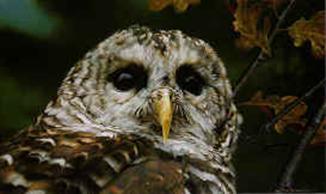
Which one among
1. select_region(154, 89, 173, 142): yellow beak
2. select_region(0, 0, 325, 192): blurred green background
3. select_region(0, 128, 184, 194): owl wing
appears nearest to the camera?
select_region(0, 128, 184, 194): owl wing

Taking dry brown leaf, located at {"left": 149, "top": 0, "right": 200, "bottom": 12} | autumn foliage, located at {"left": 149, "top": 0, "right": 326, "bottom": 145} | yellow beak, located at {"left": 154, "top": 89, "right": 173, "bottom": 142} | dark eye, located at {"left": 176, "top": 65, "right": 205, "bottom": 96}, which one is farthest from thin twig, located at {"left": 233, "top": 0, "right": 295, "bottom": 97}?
yellow beak, located at {"left": 154, "top": 89, "right": 173, "bottom": 142}

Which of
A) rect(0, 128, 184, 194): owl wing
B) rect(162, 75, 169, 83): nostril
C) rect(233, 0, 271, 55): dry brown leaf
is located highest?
rect(233, 0, 271, 55): dry brown leaf

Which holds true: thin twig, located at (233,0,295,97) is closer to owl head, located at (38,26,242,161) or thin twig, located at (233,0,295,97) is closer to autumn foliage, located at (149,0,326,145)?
Result: autumn foliage, located at (149,0,326,145)

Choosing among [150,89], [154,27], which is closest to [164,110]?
[150,89]

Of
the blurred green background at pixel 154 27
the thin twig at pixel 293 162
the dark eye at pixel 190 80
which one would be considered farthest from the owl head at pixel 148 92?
the thin twig at pixel 293 162

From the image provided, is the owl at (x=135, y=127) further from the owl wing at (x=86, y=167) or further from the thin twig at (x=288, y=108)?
the thin twig at (x=288, y=108)

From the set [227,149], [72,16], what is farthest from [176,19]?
[227,149]

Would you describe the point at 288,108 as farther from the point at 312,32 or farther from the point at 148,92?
the point at 148,92
